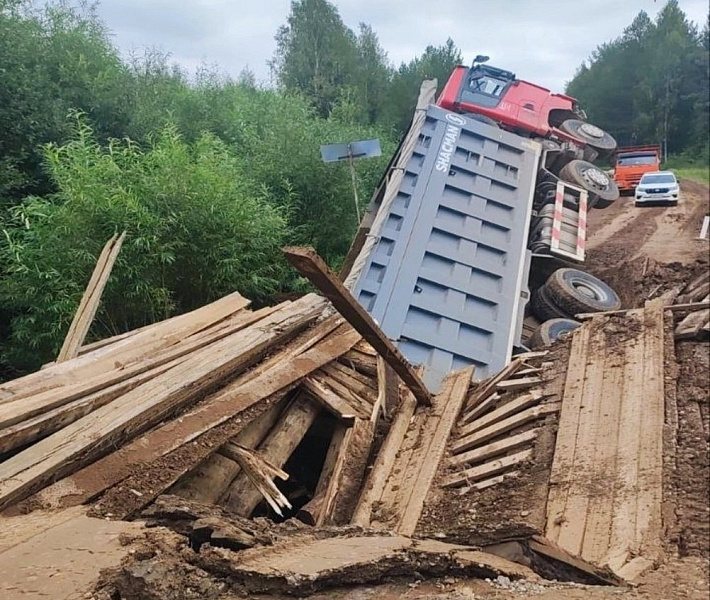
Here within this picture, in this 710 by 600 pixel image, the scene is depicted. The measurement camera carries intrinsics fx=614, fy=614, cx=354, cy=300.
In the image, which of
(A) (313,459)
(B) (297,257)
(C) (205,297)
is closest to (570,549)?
(B) (297,257)

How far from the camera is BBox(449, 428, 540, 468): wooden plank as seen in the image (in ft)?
8.45

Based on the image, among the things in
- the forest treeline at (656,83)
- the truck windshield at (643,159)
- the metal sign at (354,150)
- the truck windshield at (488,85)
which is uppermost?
the truck windshield at (488,85)

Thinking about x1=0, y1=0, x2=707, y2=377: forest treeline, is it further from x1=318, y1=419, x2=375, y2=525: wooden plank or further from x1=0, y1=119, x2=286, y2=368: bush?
x1=318, y1=419, x2=375, y2=525: wooden plank

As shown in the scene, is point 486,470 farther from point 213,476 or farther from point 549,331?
point 549,331

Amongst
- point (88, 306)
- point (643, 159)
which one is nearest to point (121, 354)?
point (88, 306)

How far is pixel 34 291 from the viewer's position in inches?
188

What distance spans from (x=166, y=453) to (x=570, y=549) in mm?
1473

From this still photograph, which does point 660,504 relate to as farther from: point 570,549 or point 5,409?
point 5,409

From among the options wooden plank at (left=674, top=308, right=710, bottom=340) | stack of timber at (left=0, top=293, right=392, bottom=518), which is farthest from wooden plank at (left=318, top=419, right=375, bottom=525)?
wooden plank at (left=674, top=308, right=710, bottom=340)

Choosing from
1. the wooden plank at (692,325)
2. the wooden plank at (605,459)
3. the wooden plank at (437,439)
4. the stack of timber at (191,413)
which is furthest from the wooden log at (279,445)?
the wooden plank at (692,325)

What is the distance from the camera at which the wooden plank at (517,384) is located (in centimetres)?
305

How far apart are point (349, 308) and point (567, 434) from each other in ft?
3.31

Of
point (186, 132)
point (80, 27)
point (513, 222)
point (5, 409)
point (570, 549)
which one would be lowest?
point (570, 549)

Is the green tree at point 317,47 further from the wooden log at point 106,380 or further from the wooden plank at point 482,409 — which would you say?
the wooden plank at point 482,409
